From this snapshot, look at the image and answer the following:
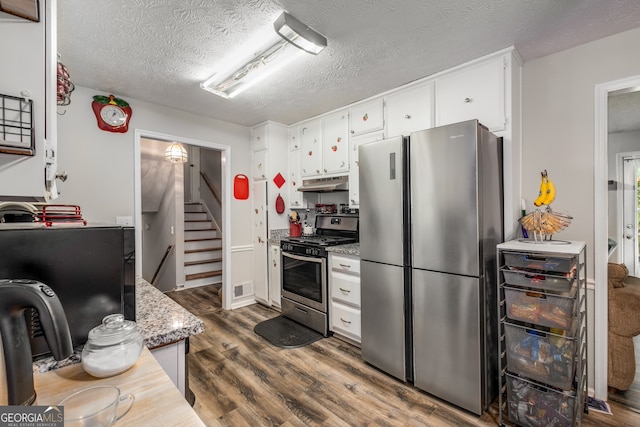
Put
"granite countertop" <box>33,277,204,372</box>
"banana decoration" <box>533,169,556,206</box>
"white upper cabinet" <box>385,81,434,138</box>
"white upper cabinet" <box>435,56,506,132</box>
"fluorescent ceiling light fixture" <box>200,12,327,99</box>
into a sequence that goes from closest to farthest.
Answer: "granite countertop" <box>33,277,204,372</box>, "fluorescent ceiling light fixture" <box>200,12,327,99</box>, "banana decoration" <box>533,169,556,206</box>, "white upper cabinet" <box>435,56,506,132</box>, "white upper cabinet" <box>385,81,434,138</box>

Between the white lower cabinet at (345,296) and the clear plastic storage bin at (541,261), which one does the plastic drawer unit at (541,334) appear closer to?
the clear plastic storage bin at (541,261)

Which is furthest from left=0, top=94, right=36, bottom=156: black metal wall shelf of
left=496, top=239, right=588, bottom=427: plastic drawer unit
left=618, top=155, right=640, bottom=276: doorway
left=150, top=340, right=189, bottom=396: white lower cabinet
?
left=618, top=155, right=640, bottom=276: doorway

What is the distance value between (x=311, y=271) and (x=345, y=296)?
1.66ft

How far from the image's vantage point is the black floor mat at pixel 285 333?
279 cm

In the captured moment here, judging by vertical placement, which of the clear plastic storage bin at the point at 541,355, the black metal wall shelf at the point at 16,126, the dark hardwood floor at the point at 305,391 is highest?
the black metal wall shelf at the point at 16,126

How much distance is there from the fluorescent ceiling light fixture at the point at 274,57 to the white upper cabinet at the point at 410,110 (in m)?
1.09

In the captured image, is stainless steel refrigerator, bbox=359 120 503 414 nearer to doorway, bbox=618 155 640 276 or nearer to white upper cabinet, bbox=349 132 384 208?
white upper cabinet, bbox=349 132 384 208

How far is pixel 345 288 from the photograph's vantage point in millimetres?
2707

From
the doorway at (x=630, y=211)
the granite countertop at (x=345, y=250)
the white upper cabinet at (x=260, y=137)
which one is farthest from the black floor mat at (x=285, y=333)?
the doorway at (x=630, y=211)

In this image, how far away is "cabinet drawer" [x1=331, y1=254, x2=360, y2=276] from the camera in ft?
8.55

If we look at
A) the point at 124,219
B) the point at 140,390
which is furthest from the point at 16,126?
the point at 124,219

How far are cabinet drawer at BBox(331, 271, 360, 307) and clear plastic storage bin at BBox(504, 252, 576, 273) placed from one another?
1.24 metres

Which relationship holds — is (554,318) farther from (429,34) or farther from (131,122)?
(131,122)

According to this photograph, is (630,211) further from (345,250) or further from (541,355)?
(345,250)
